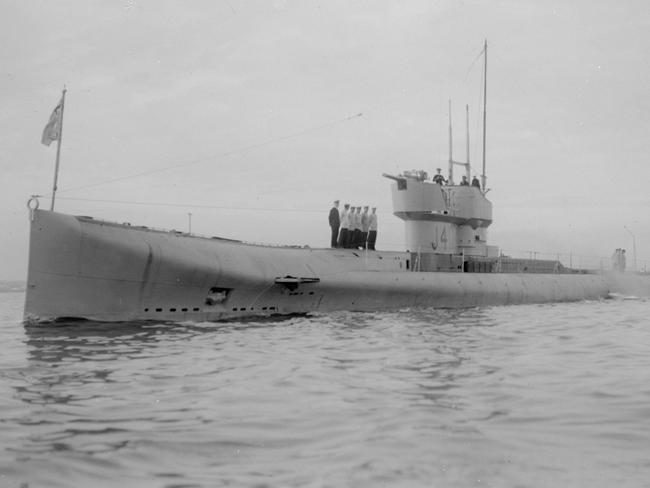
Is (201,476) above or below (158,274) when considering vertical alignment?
below

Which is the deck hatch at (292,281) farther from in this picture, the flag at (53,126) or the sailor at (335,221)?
the flag at (53,126)

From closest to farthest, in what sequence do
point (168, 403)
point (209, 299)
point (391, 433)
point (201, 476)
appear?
point (201, 476) < point (391, 433) < point (168, 403) < point (209, 299)

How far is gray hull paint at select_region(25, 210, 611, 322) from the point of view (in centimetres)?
1470

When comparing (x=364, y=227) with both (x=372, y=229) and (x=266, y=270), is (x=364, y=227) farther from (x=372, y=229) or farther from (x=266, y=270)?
(x=266, y=270)

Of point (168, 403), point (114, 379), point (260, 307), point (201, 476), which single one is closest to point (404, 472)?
point (201, 476)

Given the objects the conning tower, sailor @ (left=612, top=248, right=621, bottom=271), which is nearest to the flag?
the conning tower

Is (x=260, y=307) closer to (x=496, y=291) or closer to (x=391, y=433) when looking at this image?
(x=496, y=291)

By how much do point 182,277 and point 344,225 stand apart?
8139 mm

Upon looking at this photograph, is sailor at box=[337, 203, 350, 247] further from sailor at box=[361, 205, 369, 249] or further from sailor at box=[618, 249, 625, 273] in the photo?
sailor at box=[618, 249, 625, 273]

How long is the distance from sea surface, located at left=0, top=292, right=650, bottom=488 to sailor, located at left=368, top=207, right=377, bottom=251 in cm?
1194

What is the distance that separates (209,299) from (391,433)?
11639 mm

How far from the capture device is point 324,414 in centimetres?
604

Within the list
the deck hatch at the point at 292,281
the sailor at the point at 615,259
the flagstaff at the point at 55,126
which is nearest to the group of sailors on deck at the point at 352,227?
the deck hatch at the point at 292,281

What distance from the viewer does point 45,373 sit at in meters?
8.29
